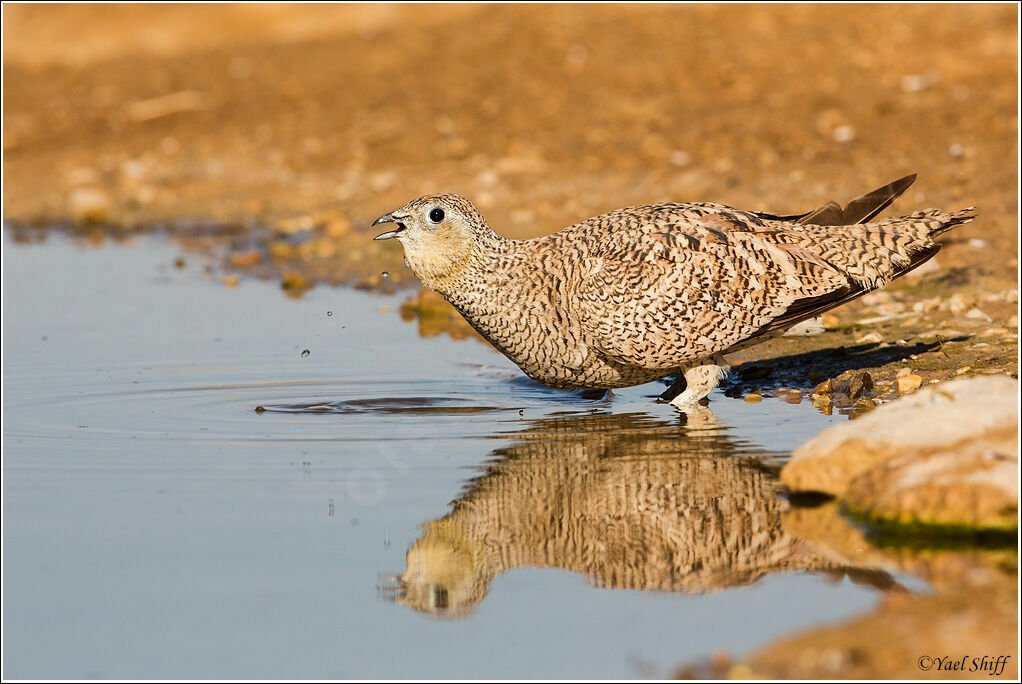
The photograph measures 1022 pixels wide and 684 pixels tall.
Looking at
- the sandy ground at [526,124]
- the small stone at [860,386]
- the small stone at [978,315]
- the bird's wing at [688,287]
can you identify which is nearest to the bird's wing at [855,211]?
the bird's wing at [688,287]

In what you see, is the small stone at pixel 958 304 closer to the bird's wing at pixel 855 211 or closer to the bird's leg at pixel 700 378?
the bird's wing at pixel 855 211

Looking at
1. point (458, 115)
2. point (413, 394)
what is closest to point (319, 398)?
point (413, 394)

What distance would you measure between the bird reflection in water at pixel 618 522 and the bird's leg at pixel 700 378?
0.54 m

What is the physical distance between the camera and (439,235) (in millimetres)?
7754

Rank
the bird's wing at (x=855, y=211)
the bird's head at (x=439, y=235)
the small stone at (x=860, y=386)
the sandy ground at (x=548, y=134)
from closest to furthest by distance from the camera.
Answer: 1. the bird's head at (x=439, y=235)
2. the small stone at (x=860, y=386)
3. the bird's wing at (x=855, y=211)
4. the sandy ground at (x=548, y=134)

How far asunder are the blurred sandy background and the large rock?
483 cm

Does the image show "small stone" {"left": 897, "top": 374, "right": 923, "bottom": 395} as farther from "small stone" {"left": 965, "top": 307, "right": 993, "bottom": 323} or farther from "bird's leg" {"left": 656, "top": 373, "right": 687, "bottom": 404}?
"small stone" {"left": 965, "top": 307, "right": 993, "bottom": 323}

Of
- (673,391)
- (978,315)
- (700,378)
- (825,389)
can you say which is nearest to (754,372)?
(673,391)

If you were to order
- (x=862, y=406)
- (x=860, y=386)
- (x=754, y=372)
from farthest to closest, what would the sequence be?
(x=754, y=372), (x=860, y=386), (x=862, y=406)

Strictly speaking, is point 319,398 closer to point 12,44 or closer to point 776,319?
point 776,319

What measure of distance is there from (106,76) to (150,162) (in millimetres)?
Result: 4320

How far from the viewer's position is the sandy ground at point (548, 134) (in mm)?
10516

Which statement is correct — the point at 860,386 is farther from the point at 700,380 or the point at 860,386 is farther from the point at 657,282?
the point at 657,282

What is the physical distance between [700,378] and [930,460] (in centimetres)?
254
